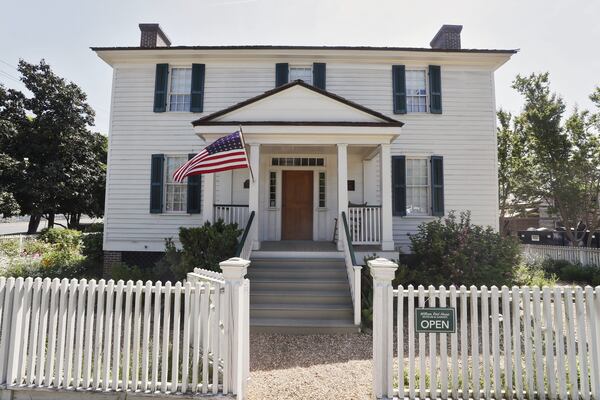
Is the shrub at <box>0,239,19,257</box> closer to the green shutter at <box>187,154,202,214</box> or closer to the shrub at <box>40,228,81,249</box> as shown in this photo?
the shrub at <box>40,228,81,249</box>

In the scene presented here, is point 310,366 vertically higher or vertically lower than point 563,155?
lower

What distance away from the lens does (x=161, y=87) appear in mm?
10383

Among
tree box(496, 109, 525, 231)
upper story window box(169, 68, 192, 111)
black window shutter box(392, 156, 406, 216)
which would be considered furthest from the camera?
tree box(496, 109, 525, 231)

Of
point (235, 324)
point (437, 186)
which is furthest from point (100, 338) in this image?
point (437, 186)

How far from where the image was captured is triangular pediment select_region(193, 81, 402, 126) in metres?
8.21

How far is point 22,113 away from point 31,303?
19.7 metres

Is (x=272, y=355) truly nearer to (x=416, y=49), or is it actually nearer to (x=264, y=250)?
(x=264, y=250)

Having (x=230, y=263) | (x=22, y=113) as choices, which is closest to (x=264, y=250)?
(x=230, y=263)

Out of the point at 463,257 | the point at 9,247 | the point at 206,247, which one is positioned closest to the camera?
the point at 206,247

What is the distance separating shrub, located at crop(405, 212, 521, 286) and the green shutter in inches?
251

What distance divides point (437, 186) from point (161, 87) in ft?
30.3

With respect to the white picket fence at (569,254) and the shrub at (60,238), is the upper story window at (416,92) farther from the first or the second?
the shrub at (60,238)

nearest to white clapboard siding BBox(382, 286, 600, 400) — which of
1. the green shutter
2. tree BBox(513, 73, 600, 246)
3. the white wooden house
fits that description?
the white wooden house

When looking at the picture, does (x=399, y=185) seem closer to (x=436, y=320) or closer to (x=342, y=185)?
(x=342, y=185)
